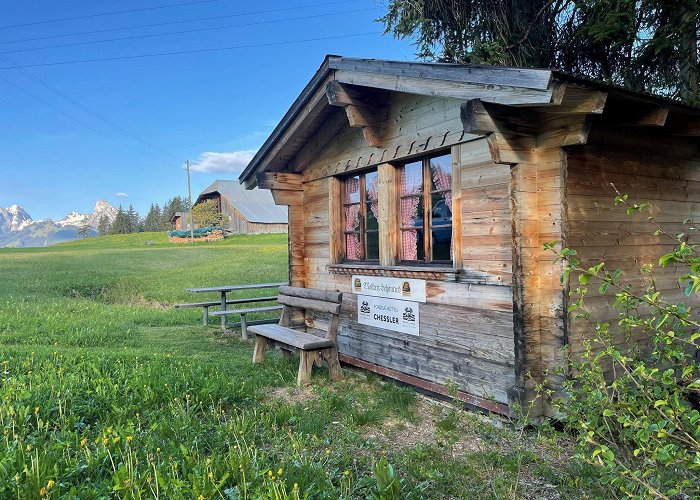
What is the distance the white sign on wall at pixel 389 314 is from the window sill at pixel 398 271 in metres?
0.33

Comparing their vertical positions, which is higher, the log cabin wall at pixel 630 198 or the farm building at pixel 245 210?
the farm building at pixel 245 210

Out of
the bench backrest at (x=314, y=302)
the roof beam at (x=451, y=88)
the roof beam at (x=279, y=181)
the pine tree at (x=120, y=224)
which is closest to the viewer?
the roof beam at (x=451, y=88)

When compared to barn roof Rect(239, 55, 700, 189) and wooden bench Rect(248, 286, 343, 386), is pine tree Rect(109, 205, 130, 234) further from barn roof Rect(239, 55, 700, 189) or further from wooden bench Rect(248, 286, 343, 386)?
wooden bench Rect(248, 286, 343, 386)

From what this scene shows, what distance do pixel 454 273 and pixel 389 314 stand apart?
54.1 inches

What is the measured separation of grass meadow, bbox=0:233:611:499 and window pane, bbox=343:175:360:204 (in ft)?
7.90

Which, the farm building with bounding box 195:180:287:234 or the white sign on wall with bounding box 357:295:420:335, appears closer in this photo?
the white sign on wall with bounding box 357:295:420:335

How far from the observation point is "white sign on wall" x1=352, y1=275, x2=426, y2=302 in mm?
5895

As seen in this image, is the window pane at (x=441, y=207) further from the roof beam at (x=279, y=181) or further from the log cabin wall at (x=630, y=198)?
the roof beam at (x=279, y=181)

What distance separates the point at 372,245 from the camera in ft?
22.5

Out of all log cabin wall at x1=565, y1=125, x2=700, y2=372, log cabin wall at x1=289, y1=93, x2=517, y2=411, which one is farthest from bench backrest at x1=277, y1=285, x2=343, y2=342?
log cabin wall at x1=565, y1=125, x2=700, y2=372

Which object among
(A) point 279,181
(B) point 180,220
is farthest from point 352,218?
(B) point 180,220

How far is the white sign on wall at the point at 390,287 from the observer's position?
5.89 m

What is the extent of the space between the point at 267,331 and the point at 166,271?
1717cm

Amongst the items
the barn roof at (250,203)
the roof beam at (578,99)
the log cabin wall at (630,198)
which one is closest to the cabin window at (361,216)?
the log cabin wall at (630,198)
